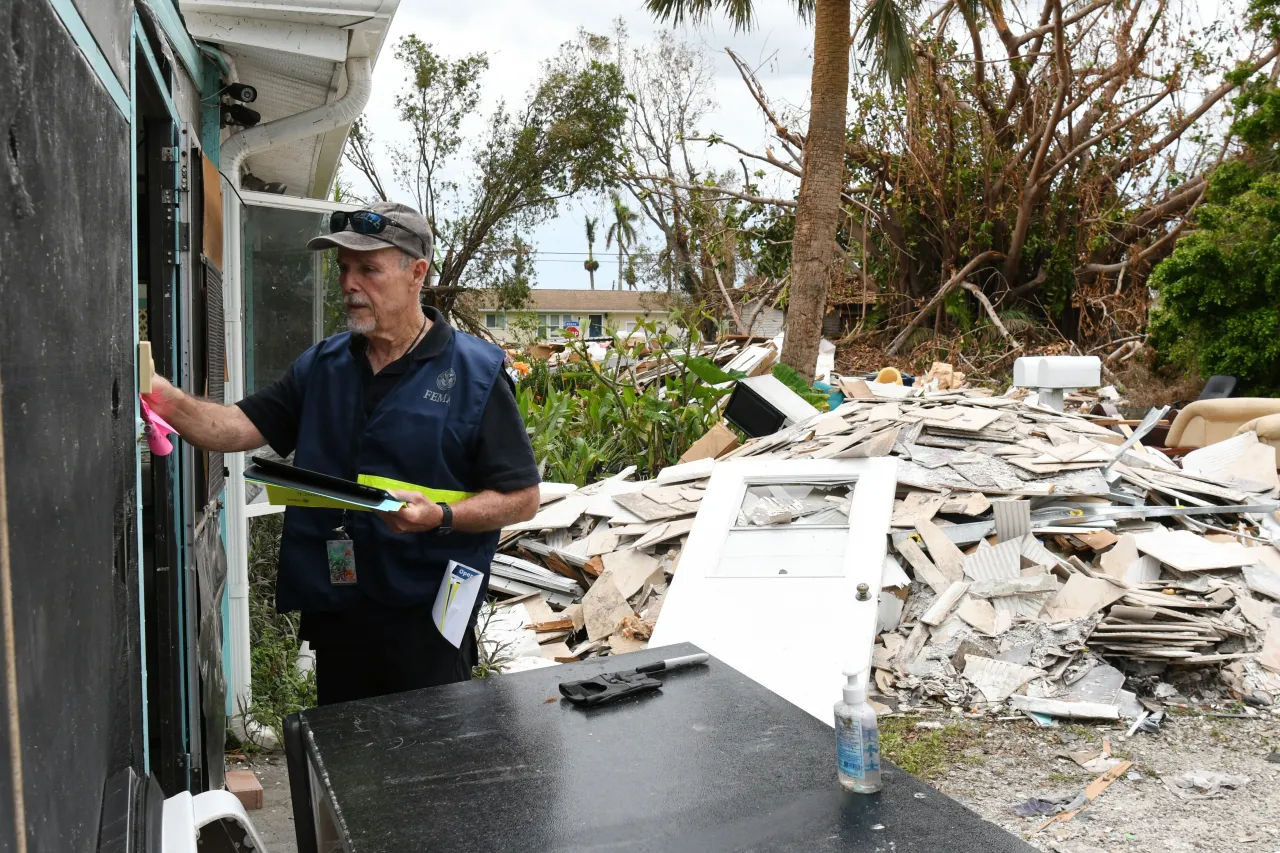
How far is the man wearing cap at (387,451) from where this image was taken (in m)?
2.87

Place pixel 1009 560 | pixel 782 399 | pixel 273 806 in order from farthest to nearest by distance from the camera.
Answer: pixel 782 399 < pixel 1009 560 < pixel 273 806

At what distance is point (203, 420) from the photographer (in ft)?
9.42

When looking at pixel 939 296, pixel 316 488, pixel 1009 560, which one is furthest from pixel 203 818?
pixel 939 296

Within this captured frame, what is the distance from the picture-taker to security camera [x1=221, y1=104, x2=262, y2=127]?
173 inches

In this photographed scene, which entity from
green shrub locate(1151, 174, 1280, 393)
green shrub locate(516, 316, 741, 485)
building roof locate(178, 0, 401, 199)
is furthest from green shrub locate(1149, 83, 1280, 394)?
building roof locate(178, 0, 401, 199)

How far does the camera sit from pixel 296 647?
540 centimetres

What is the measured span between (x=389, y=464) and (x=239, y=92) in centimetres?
224

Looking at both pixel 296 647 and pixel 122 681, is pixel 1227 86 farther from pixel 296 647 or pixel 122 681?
pixel 122 681

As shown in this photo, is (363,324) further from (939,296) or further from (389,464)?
(939,296)

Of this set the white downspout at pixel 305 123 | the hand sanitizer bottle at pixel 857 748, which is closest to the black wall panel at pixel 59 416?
→ the hand sanitizer bottle at pixel 857 748

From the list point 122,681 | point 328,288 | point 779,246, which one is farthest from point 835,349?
point 122,681

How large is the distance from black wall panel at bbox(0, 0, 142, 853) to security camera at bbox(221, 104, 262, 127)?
3.15 metres

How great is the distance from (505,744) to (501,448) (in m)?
0.93

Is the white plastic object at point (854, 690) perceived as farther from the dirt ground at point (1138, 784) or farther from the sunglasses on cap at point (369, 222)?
the dirt ground at point (1138, 784)
